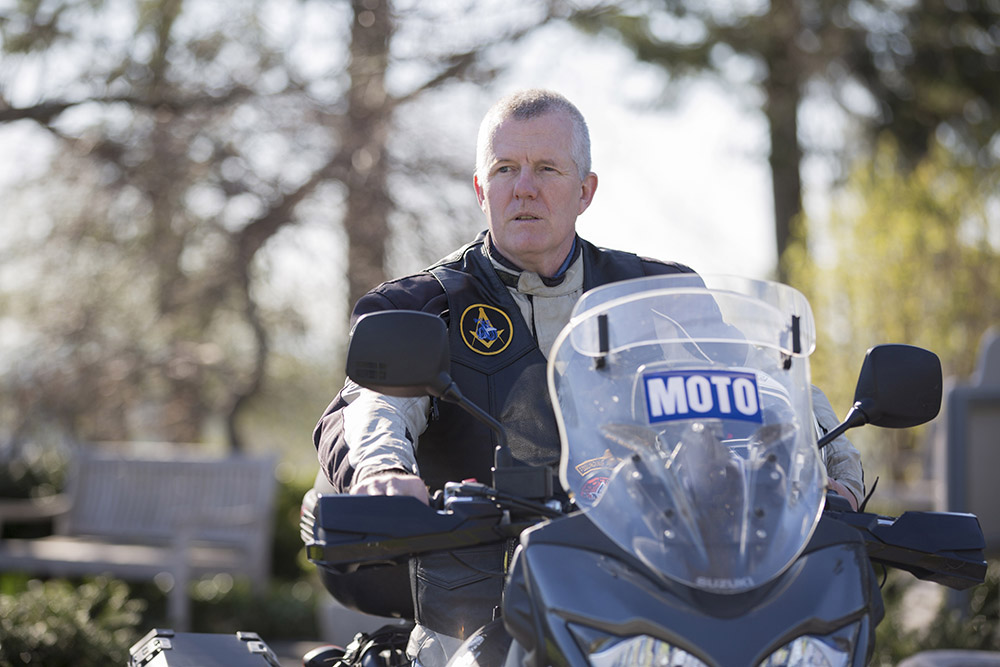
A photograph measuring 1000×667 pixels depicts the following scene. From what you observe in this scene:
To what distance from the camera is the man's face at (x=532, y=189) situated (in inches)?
110

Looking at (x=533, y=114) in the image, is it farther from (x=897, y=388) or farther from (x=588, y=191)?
(x=897, y=388)

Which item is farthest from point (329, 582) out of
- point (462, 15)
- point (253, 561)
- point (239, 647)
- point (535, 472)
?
point (462, 15)

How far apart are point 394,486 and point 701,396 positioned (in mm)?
594

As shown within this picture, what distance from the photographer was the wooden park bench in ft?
25.7

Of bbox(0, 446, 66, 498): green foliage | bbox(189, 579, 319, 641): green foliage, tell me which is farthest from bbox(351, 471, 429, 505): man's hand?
bbox(0, 446, 66, 498): green foliage

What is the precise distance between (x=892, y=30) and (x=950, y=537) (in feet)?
43.8

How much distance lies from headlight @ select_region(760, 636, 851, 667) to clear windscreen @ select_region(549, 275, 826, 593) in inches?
3.7

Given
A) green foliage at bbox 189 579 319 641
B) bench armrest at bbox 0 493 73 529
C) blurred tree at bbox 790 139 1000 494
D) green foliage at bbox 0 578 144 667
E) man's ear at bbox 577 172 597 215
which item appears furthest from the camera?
blurred tree at bbox 790 139 1000 494

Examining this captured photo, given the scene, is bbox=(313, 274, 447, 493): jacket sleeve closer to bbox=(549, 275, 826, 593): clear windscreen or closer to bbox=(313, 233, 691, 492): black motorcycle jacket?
bbox=(313, 233, 691, 492): black motorcycle jacket

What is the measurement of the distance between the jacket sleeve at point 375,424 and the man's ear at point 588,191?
0.50 metres

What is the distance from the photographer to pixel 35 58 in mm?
7512

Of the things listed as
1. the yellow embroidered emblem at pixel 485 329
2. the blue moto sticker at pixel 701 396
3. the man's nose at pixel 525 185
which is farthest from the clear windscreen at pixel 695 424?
the man's nose at pixel 525 185

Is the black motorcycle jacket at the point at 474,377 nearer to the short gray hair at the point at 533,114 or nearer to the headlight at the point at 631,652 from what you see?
the short gray hair at the point at 533,114

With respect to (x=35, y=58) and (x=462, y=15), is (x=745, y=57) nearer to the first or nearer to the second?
(x=462, y=15)
